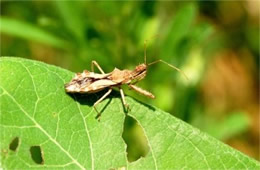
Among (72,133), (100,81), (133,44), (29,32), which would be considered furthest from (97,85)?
(29,32)

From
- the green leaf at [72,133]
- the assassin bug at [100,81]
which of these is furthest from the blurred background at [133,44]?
the green leaf at [72,133]

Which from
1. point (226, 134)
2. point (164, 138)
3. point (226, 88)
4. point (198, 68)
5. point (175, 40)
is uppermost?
point (164, 138)

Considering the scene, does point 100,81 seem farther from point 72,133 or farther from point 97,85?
point 72,133

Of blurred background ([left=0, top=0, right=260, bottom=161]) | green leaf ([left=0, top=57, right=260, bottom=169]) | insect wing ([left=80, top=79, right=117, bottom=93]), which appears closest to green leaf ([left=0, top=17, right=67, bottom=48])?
blurred background ([left=0, top=0, right=260, bottom=161])

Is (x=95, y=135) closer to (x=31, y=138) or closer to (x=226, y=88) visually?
(x=31, y=138)

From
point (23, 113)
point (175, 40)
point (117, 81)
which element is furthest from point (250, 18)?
point (23, 113)

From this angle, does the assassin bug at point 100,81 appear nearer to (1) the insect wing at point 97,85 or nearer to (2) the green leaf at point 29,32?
(1) the insect wing at point 97,85

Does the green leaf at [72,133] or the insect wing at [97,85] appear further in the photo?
the insect wing at [97,85]
